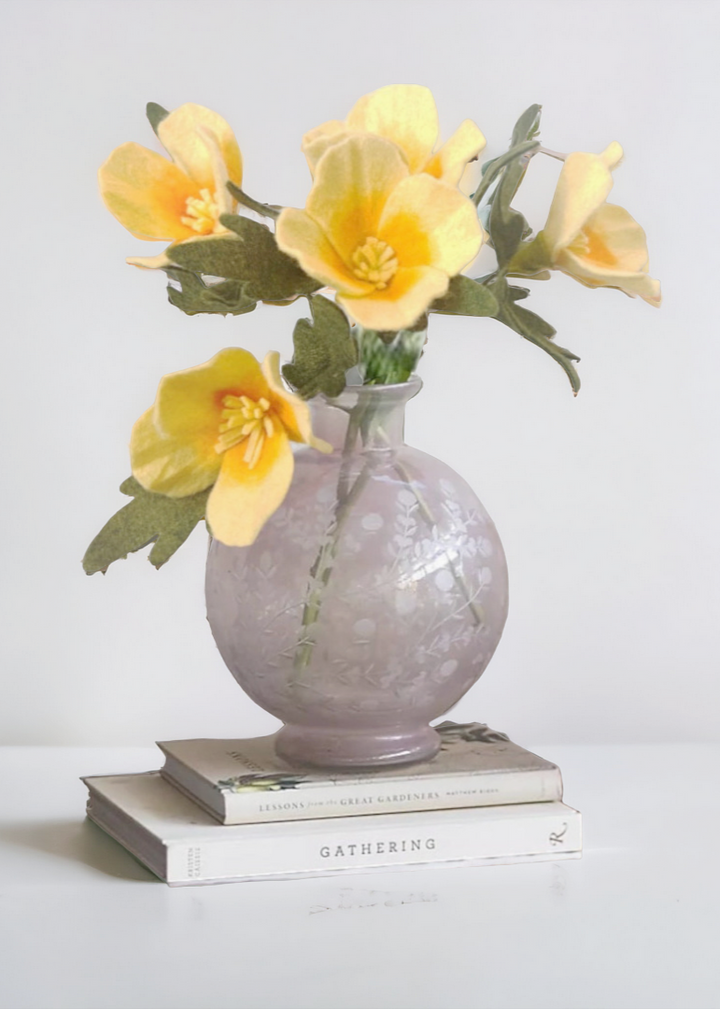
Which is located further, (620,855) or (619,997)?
(620,855)

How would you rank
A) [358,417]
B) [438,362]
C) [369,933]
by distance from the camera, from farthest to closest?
[438,362]
[358,417]
[369,933]

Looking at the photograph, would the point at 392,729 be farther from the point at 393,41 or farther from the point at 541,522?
the point at 393,41

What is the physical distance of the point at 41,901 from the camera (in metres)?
0.85

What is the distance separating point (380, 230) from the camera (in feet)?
2.77

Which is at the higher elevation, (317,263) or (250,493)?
(317,263)

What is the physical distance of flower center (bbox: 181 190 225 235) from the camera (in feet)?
2.89

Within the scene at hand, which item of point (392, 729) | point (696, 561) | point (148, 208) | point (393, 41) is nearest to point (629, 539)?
point (696, 561)

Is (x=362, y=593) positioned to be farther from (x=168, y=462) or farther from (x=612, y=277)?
(x=612, y=277)

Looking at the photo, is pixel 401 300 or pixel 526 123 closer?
pixel 401 300

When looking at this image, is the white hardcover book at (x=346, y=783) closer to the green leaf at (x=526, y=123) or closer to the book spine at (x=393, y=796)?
the book spine at (x=393, y=796)

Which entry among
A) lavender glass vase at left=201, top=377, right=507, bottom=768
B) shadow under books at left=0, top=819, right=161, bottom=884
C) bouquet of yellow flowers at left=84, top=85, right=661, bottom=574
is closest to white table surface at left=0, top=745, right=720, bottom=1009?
shadow under books at left=0, top=819, right=161, bottom=884

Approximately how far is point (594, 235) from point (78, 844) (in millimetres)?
536

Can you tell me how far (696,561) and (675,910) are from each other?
0.76 meters

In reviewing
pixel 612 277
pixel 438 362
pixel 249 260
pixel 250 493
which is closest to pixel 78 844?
pixel 250 493
